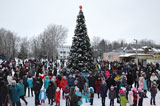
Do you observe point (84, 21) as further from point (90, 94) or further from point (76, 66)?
point (90, 94)

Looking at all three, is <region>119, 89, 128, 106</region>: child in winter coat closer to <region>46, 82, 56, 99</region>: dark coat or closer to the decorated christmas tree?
<region>46, 82, 56, 99</region>: dark coat

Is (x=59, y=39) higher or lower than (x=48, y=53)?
higher

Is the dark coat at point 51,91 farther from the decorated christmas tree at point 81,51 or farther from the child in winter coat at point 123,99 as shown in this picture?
the decorated christmas tree at point 81,51

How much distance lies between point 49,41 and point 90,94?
143 ft

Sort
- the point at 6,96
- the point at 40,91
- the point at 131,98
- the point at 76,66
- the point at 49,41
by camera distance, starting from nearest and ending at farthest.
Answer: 1. the point at 6,96
2. the point at 131,98
3. the point at 40,91
4. the point at 76,66
5. the point at 49,41

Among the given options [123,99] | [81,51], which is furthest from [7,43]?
[123,99]

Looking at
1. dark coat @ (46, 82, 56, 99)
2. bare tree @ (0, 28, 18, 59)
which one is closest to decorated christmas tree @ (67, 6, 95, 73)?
dark coat @ (46, 82, 56, 99)

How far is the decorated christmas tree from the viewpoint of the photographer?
16266 millimetres

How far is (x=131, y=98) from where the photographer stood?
24.1 ft

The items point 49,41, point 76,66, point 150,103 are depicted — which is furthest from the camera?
point 49,41

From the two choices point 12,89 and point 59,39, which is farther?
point 59,39

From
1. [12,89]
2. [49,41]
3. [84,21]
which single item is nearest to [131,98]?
[12,89]

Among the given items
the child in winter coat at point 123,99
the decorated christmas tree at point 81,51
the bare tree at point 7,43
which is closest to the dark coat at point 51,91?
the child in winter coat at point 123,99

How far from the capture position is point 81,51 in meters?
16.4
